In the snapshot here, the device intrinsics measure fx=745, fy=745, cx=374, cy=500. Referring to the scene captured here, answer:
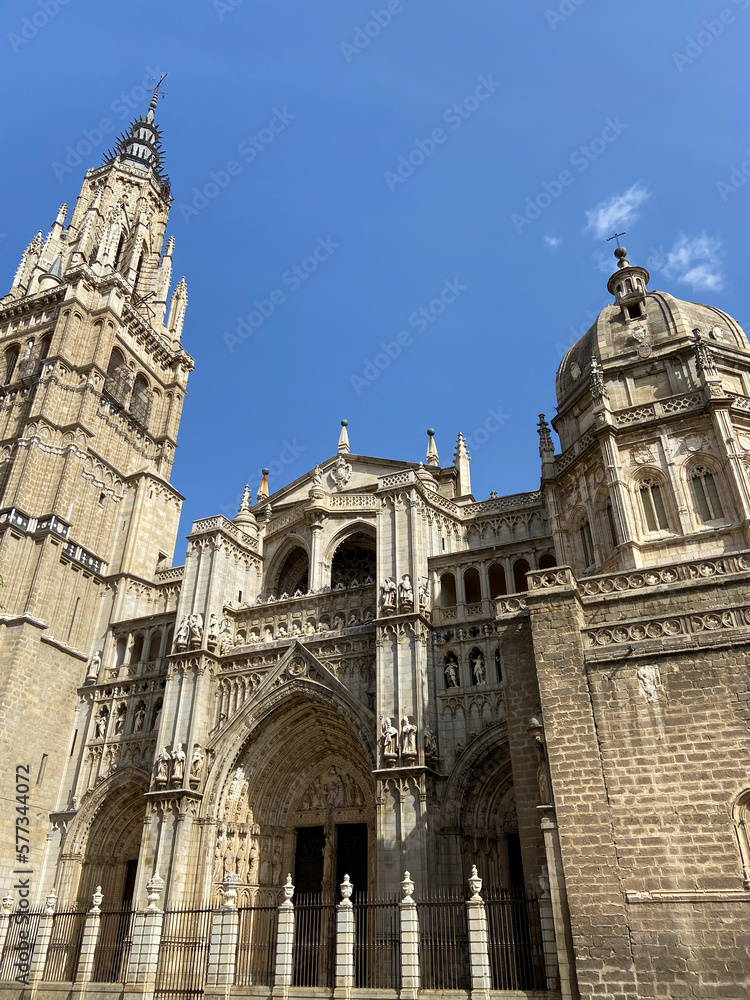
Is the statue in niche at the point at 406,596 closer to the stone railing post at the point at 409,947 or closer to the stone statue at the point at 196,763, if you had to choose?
the stone statue at the point at 196,763

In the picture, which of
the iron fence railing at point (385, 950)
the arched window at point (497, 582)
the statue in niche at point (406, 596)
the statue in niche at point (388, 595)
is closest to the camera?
the iron fence railing at point (385, 950)

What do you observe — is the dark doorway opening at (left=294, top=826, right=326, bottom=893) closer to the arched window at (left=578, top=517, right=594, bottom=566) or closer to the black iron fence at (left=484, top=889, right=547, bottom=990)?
the black iron fence at (left=484, top=889, right=547, bottom=990)

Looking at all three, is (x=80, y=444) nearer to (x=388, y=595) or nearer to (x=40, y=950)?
(x=388, y=595)

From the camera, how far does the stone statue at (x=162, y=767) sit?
2117 centimetres

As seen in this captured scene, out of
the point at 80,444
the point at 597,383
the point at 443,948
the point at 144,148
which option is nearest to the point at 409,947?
the point at 443,948

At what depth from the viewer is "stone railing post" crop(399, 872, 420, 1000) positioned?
43.2 feet

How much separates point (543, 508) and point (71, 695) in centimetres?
1719

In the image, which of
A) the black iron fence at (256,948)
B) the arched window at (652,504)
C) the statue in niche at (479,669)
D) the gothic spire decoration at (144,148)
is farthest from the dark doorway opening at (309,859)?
the gothic spire decoration at (144,148)

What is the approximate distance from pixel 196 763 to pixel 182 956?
4.85 metres

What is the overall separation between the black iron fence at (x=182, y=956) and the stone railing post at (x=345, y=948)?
3.44m

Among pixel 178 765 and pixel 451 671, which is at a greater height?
pixel 451 671

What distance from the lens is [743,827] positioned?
11.0 metres

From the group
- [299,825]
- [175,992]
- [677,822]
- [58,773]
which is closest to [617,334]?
[677,822]

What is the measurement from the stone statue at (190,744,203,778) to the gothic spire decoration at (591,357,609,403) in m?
15.4
